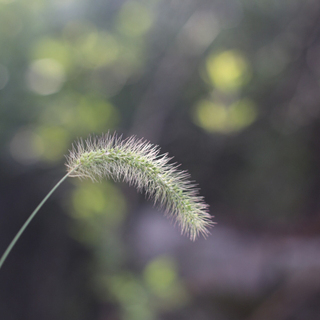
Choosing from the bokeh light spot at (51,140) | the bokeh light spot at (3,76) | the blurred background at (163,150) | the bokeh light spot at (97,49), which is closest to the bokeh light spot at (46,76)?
the blurred background at (163,150)

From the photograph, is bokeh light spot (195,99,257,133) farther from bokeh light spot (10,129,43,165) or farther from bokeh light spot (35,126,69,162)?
bokeh light spot (10,129,43,165)

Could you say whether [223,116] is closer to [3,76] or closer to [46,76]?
[46,76]

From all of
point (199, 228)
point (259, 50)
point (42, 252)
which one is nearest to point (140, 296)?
point (42, 252)

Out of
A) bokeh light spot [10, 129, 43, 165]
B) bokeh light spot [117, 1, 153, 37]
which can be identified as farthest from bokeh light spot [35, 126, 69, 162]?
bokeh light spot [117, 1, 153, 37]

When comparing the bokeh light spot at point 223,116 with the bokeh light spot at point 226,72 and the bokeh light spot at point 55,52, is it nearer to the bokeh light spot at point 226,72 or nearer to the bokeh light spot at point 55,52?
the bokeh light spot at point 226,72

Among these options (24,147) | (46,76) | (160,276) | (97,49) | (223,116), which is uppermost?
(97,49)

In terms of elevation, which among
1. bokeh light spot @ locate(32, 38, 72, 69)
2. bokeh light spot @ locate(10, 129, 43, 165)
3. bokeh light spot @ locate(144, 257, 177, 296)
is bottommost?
bokeh light spot @ locate(144, 257, 177, 296)

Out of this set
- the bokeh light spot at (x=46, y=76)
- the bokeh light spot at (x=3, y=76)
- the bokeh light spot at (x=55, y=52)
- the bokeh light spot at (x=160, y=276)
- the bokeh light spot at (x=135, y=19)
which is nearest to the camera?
the bokeh light spot at (x=160, y=276)

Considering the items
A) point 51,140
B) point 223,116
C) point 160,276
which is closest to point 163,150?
point 223,116

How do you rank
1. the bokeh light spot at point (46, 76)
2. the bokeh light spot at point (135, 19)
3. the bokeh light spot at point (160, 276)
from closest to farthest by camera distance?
1. the bokeh light spot at point (160, 276)
2. the bokeh light spot at point (46, 76)
3. the bokeh light spot at point (135, 19)
